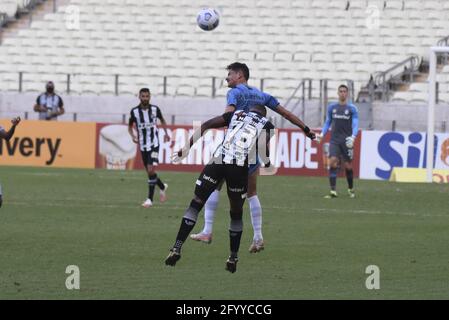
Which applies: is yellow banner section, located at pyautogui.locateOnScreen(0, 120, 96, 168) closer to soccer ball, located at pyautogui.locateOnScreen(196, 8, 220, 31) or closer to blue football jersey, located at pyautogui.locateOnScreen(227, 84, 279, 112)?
soccer ball, located at pyautogui.locateOnScreen(196, 8, 220, 31)

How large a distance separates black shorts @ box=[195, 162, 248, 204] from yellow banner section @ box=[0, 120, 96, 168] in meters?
18.8

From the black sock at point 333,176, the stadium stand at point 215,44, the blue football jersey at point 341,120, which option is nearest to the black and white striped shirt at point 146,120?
the black sock at point 333,176

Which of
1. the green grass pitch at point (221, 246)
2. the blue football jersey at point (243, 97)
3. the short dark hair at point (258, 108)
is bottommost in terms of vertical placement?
the green grass pitch at point (221, 246)

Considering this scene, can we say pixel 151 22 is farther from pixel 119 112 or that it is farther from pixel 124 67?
pixel 119 112

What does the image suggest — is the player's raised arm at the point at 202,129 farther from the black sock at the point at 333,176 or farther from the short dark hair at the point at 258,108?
the black sock at the point at 333,176

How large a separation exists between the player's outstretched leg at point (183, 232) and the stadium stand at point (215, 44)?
20.9m

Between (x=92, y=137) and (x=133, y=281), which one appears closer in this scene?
(x=133, y=281)

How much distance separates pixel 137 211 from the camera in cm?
1972

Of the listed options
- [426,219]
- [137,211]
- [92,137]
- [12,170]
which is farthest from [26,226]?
[92,137]

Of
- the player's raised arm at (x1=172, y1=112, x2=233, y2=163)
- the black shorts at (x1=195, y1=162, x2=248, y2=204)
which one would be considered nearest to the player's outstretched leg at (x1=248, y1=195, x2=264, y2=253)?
the black shorts at (x1=195, y1=162, x2=248, y2=204)

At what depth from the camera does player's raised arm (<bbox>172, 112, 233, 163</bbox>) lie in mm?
12664

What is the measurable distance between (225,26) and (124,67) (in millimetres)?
3511

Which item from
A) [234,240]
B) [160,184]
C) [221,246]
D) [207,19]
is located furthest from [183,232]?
[160,184]

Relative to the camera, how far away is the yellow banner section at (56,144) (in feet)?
104
